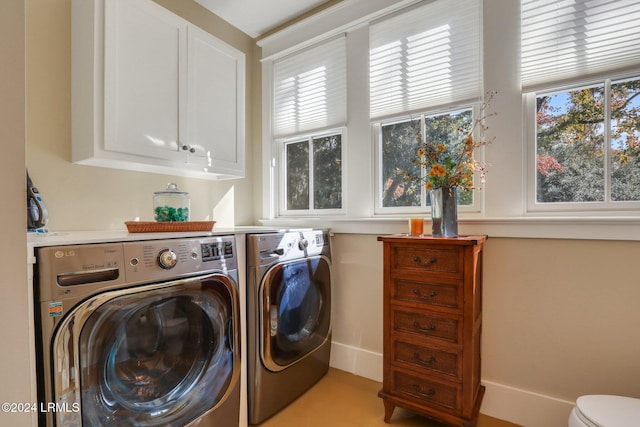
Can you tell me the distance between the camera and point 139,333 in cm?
118

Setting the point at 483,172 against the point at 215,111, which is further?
the point at 215,111

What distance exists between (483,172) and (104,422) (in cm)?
200

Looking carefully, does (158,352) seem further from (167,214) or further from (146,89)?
(146,89)

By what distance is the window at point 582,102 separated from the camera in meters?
1.47

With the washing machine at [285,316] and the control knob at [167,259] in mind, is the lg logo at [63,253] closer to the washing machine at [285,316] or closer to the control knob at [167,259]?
the control knob at [167,259]

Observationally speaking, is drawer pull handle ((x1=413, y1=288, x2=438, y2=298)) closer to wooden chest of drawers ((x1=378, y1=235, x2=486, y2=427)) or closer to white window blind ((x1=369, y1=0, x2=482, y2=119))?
wooden chest of drawers ((x1=378, y1=235, x2=486, y2=427))

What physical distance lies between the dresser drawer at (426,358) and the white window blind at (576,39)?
1451 millimetres

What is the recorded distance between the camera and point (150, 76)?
165 cm

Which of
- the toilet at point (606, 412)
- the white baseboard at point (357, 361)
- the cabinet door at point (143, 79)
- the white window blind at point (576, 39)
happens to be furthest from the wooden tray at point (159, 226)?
the white window blind at point (576, 39)

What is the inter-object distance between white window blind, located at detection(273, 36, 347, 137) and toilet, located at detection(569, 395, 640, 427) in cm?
198

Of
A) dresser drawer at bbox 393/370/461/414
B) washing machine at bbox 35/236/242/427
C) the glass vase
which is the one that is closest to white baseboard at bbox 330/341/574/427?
dresser drawer at bbox 393/370/461/414

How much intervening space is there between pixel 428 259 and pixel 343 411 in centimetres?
100

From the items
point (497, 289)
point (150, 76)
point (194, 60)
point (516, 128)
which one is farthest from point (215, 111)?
point (497, 289)

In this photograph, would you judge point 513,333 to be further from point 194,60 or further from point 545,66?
point 194,60
